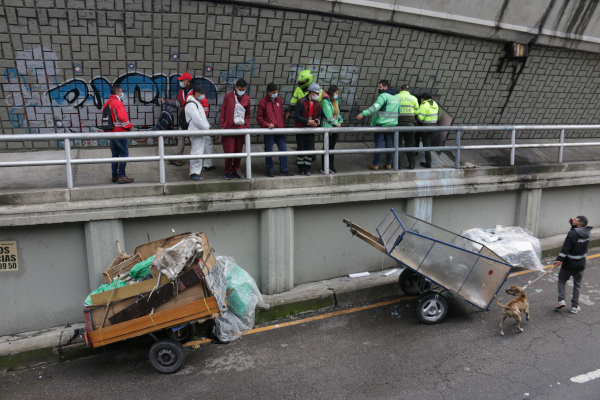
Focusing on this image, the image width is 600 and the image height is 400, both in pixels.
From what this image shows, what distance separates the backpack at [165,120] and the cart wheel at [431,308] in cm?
526

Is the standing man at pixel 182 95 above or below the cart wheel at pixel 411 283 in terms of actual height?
above

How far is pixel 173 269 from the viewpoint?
5773 mm

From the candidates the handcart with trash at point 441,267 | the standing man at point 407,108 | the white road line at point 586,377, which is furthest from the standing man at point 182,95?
the white road line at point 586,377

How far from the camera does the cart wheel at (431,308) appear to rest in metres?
7.29

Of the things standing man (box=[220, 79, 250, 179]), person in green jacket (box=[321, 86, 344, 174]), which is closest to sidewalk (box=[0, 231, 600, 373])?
person in green jacket (box=[321, 86, 344, 174])

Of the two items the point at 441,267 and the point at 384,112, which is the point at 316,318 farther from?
the point at 384,112

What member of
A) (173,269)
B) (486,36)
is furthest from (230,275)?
(486,36)

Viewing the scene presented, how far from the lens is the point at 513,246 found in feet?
29.8

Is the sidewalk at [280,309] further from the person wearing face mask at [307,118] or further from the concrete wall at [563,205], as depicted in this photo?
the person wearing face mask at [307,118]

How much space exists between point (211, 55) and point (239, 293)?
14.2 ft

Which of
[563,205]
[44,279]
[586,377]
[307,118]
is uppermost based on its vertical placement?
[307,118]

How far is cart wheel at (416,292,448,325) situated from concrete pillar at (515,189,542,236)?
4042 mm

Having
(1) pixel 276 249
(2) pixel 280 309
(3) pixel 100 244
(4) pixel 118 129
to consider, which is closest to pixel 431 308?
(2) pixel 280 309

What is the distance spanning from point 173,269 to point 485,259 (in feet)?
13.4
